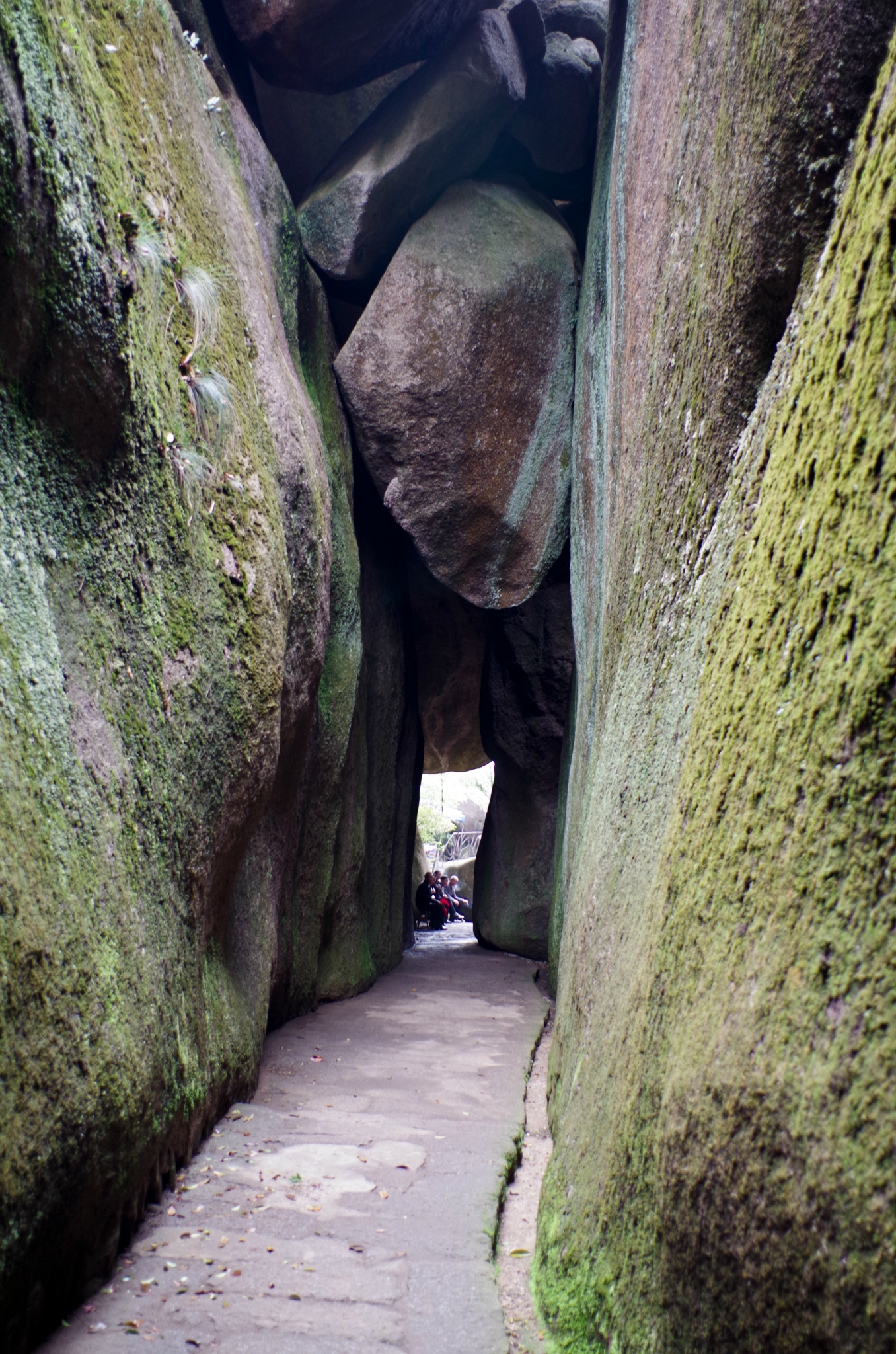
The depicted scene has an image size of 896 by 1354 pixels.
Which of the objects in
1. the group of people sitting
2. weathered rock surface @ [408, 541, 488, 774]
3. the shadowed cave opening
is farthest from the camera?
the group of people sitting

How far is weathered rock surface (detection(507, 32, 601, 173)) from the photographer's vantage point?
24.1ft

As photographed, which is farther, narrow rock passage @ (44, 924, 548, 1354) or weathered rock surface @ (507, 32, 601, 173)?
weathered rock surface @ (507, 32, 601, 173)

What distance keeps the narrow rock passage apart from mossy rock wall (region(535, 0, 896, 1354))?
1.19 ft

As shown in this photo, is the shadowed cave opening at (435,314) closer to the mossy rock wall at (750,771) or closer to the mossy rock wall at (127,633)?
the mossy rock wall at (127,633)

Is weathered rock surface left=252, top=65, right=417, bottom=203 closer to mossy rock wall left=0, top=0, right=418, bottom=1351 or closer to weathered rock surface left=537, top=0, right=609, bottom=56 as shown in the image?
weathered rock surface left=537, top=0, right=609, bottom=56

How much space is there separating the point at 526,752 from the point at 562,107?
20.6 feet

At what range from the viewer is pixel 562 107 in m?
7.45

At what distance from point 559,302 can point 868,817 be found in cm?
684

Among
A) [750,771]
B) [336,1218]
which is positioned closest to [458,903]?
[336,1218]

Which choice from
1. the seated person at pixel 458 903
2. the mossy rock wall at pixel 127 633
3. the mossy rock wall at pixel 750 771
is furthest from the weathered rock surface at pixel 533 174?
the seated person at pixel 458 903

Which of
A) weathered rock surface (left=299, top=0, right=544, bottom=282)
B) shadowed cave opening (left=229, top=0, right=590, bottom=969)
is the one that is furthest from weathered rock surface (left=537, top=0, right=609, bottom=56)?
weathered rock surface (left=299, top=0, right=544, bottom=282)

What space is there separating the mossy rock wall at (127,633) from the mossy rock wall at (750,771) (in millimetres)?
1333

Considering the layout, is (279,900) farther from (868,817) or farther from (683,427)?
(868,817)

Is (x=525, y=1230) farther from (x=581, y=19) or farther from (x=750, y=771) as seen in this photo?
(x=581, y=19)
